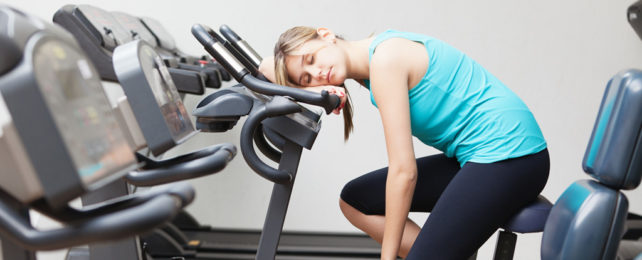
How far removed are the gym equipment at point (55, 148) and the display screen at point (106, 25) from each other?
1.58 m

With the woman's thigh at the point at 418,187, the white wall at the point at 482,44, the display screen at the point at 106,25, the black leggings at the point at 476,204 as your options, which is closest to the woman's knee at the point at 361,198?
the woman's thigh at the point at 418,187

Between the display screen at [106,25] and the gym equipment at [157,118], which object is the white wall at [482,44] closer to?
the display screen at [106,25]

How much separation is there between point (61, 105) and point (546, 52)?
3.02 m

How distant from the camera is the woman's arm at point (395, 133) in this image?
141 centimetres

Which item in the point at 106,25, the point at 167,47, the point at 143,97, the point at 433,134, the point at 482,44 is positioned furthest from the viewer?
the point at 482,44

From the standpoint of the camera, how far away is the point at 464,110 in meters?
1.52

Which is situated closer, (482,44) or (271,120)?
(271,120)

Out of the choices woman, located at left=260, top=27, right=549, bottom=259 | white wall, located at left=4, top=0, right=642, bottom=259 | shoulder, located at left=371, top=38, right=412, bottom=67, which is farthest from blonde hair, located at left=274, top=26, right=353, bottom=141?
white wall, located at left=4, top=0, right=642, bottom=259

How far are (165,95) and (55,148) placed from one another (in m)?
0.48

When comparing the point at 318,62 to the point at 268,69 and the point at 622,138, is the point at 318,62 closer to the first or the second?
the point at 268,69

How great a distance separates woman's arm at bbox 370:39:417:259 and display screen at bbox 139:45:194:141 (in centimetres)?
49

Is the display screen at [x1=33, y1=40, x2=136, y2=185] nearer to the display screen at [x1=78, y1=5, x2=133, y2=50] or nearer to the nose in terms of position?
the nose

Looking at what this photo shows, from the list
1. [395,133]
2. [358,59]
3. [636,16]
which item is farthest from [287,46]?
[636,16]

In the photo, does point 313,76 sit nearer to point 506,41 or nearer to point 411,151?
point 411,151
